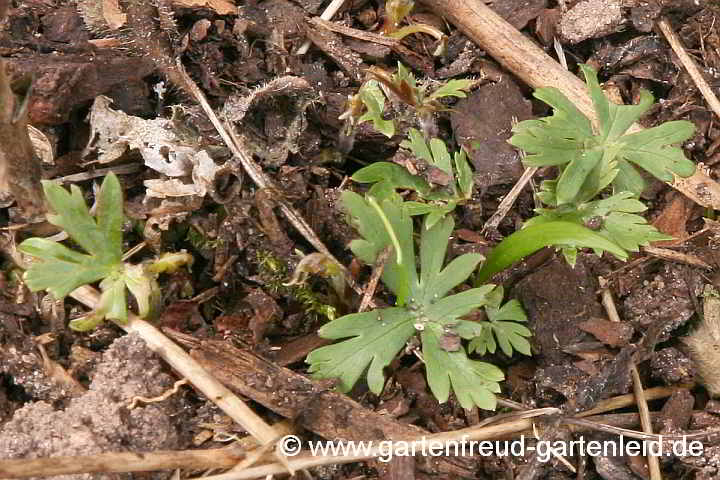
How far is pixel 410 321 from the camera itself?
2.29m

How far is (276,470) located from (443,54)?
5.77 ft

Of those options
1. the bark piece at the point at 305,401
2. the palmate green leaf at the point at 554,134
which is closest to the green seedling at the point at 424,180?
the palmate green leaf at the point at 554,134

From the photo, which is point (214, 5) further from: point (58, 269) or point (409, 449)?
point (409, 449)

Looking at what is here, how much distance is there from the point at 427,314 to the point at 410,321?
6 cm

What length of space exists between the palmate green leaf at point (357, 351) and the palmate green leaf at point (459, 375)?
0.34ft

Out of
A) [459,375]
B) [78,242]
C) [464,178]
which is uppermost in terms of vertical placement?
[464,178]

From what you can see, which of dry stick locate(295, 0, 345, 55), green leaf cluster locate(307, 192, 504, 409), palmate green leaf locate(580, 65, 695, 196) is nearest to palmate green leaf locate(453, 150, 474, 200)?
green leaf cluster locate(307, 192, 504, 409)

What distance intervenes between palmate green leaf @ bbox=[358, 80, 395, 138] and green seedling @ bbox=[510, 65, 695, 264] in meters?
0.43

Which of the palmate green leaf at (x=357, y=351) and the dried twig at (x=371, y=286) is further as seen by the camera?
the dried twig at (x=371, y=286)

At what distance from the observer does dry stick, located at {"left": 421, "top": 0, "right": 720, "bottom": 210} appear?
2.74 metres

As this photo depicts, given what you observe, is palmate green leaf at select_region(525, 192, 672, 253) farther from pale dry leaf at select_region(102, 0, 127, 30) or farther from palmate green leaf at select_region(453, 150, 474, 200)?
pale dry leaf at select_region(102, 0, 127, 30)

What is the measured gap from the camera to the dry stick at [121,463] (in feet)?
5.57

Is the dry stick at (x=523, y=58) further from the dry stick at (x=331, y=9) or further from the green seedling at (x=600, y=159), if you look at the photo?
the dry stick at (x=331, y=9)

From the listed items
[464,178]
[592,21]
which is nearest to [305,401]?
[464,178]
